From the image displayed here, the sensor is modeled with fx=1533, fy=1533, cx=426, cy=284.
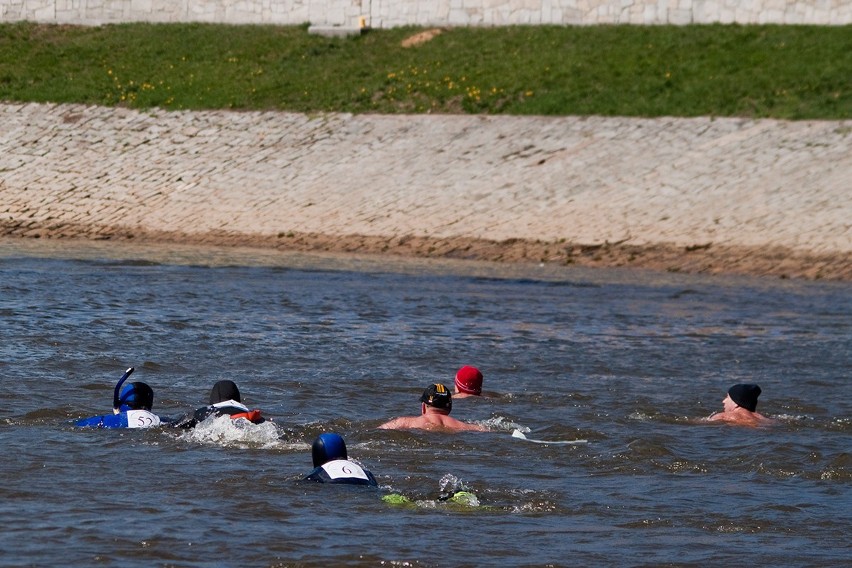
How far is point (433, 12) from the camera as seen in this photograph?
136 feet

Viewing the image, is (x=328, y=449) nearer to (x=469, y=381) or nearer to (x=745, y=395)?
(x=469, y=381)

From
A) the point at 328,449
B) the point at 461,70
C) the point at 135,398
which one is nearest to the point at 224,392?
the point at 135,398

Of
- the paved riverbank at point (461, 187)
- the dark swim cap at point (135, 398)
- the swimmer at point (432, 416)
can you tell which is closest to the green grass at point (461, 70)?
the paved riverbank at point (461, 187)

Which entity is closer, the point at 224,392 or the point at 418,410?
the point at 224,392

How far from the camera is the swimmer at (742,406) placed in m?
14.1

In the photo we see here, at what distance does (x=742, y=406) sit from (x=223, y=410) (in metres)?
4.87

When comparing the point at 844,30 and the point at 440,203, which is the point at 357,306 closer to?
the point at 440,203

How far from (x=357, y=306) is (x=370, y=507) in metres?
11.3

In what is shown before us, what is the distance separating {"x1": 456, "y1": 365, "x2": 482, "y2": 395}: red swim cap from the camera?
49.2ft

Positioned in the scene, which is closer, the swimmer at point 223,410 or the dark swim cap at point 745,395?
the swimmer at point 223,410

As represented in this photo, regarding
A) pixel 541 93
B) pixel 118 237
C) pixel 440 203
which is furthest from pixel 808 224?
pixel 118 237

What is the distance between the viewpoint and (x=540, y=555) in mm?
9422

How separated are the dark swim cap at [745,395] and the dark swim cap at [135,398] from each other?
17.4 ft

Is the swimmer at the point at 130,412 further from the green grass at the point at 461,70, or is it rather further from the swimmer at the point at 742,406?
the green grass at the point at 461,70
